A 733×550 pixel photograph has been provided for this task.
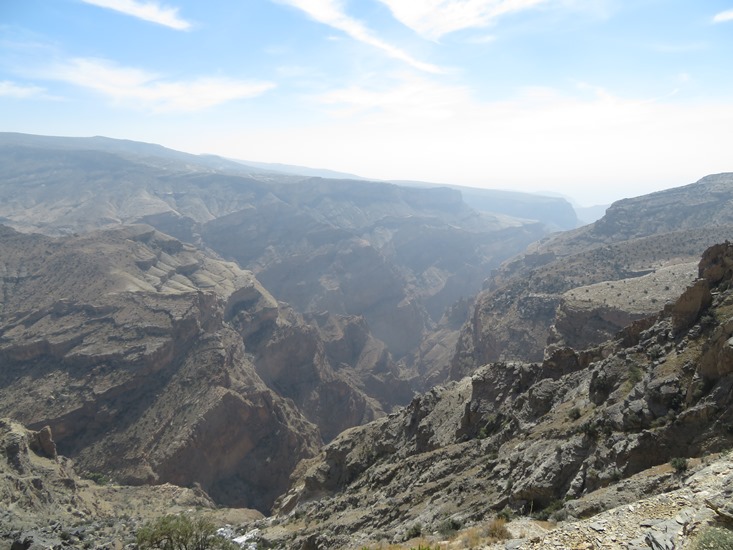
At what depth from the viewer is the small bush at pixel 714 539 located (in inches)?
465

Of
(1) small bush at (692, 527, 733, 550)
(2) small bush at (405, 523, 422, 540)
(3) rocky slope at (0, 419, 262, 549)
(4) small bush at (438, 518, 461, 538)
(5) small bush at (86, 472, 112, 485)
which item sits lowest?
(5) small bush at (86, 472, 112, 485)

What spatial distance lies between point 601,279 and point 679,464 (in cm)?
8531

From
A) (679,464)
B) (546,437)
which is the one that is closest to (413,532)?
(546,437)

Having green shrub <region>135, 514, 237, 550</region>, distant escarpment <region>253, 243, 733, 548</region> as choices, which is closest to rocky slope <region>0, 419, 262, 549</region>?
green shrub <region>135, 514, 237, 550</region>

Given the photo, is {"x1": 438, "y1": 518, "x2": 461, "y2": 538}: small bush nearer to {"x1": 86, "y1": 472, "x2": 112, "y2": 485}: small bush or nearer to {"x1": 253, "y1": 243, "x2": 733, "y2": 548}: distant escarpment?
{"x1": 253, "y1": 243, "x2": 733, "y2": 548}: distant escarpment

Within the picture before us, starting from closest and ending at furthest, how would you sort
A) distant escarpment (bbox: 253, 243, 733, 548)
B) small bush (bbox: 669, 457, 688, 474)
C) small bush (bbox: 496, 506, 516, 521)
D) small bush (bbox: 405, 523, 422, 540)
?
small bush (bbox: 669, 457, 688, 474) < distant escarpment (bbox: 253, 243, 733, 548) < small bush (bbox: 496, 506, 516, 521) < small bush (bbox: 405, 523, 422, 540)

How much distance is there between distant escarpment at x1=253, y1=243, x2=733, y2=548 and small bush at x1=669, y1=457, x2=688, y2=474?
2.45 ft

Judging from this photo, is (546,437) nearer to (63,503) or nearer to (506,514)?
(506,514)

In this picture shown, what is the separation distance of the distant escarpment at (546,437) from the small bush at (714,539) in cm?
445

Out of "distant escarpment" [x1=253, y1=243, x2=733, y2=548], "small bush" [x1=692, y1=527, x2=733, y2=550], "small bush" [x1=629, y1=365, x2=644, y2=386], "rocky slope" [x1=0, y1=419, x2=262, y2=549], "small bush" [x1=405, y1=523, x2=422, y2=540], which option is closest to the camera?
"small bush" [x1=692, y1=527, x2=733, y2=550]

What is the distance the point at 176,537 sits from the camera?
96.0ft

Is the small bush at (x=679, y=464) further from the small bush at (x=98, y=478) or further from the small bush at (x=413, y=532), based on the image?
the small bush at (x=98, y=478)

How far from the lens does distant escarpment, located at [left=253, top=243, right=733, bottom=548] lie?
19.6 meters

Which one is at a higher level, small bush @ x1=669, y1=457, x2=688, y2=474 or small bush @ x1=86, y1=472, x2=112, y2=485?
small bush @ x1=669, y1=457, x2=688, y2=474
